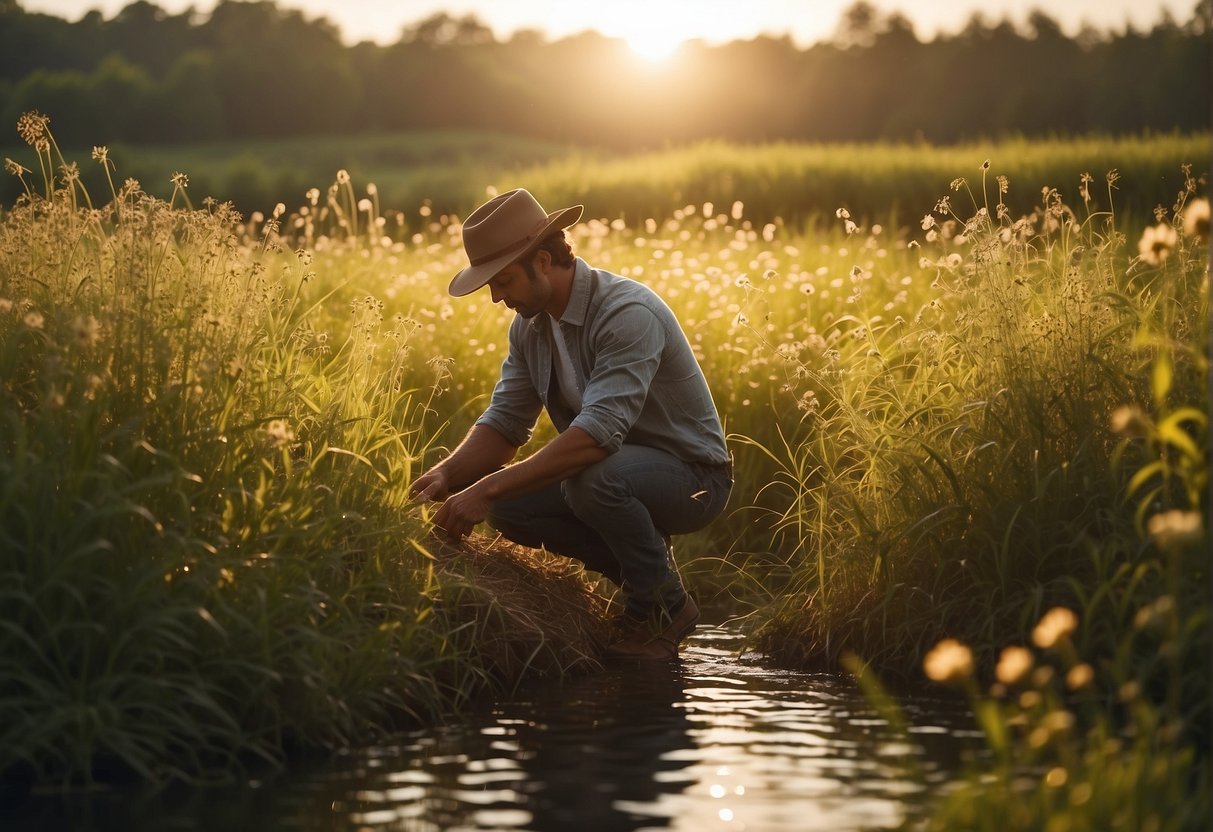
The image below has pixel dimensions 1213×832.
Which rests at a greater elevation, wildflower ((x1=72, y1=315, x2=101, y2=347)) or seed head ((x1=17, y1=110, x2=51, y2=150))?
seed head ((x1=17, y1=110, x2=51, y2=150))

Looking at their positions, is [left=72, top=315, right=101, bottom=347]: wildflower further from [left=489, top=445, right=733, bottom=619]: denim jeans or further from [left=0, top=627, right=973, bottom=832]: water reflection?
[left=489, top=445, right=733, bottom=619]: denim jeans

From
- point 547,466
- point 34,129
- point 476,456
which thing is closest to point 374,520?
point 547,466

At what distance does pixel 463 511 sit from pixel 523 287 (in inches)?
38.1

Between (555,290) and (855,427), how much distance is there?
135 cm

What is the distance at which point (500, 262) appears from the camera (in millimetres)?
5949

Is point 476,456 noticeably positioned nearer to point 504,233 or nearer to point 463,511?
point 463,511

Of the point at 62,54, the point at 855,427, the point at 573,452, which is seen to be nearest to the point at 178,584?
the point at 573,452

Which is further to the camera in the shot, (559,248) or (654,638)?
(654,638)

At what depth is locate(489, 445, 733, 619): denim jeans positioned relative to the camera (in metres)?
6.02

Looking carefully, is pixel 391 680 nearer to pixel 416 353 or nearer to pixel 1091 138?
pixel 416 353

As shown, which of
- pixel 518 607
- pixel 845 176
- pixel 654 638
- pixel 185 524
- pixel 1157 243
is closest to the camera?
pixel 1157 243

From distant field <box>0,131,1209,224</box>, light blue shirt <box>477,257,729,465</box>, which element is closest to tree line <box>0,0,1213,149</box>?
distant field <box>0,131,1209,224</box>

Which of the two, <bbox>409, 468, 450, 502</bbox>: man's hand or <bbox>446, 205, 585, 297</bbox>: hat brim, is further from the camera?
<bbox>409, 468, 450, 502</bbox>: man's hand

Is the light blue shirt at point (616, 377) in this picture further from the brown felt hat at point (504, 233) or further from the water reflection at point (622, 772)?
the water reflection at point (622, 772)
